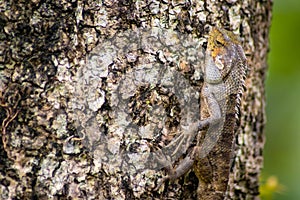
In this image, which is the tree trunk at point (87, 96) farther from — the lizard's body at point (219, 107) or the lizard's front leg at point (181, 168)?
the lizard's body at point (219, 107)

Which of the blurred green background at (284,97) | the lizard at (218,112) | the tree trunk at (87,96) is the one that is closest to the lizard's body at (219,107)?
the lizard at (218,112)

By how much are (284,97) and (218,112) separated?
225 centimetres

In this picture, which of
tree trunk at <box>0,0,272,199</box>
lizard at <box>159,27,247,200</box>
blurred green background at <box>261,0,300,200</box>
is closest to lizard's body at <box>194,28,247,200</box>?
lizard at <box>159,27,247,200</box>

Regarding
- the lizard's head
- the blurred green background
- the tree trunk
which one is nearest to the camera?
the tree trunk

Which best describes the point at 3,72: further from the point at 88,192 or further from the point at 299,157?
the point at 299,157

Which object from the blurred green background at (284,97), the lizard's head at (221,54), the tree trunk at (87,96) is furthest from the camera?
the blurred green background at (284,97)

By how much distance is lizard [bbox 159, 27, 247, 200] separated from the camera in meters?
3.10

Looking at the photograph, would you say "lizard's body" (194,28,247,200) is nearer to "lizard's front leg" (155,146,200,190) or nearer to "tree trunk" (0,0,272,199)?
"lizard's front leg" (155,146,200,190)

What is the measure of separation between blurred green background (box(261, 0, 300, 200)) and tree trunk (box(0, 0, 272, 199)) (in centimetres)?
239

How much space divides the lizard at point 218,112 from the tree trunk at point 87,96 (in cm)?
20

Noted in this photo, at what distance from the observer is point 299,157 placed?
17.1 ft

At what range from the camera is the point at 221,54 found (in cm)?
319

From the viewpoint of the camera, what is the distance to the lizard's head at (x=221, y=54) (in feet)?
10.1

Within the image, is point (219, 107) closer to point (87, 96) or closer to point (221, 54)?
point (221, 54)
